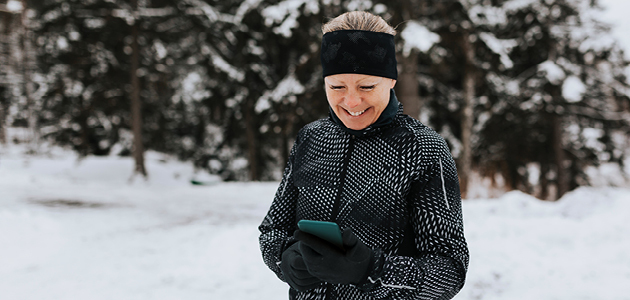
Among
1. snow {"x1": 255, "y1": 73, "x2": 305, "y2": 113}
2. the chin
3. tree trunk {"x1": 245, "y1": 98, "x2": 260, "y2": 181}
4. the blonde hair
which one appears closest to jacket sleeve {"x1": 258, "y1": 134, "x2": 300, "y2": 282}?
the chin

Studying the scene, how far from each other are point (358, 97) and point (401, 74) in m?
9.01

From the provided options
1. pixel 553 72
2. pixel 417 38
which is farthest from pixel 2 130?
pixel 553 72

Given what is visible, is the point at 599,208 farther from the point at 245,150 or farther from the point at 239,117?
the point at 245,150

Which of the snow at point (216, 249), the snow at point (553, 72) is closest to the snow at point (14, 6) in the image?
the snow at point (216, 249)

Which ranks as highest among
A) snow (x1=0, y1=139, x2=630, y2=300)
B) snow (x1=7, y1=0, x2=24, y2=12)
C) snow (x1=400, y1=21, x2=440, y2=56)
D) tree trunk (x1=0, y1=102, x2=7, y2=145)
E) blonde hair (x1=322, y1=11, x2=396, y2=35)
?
snow (x1=7, y1=0, x2=24, y2=12)

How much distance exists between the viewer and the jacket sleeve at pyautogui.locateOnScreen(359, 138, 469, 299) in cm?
129

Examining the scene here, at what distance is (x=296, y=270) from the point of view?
1.37 metres

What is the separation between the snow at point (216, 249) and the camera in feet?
15.7

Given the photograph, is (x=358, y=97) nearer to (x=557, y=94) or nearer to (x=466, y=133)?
(x=466, y=133)

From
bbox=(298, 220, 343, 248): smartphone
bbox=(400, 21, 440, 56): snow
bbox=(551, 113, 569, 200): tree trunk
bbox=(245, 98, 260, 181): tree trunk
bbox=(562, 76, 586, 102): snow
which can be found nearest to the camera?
bbox=(298, 220, 343, 248): smartphone

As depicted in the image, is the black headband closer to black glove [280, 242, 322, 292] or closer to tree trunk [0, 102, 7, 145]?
black glove [280, 242, 322, 292]

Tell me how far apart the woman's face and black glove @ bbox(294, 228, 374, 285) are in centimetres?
48

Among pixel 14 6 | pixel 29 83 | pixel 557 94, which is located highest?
pixel 14 6

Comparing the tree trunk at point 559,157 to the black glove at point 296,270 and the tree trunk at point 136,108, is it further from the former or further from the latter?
the black glove at point 296,270
